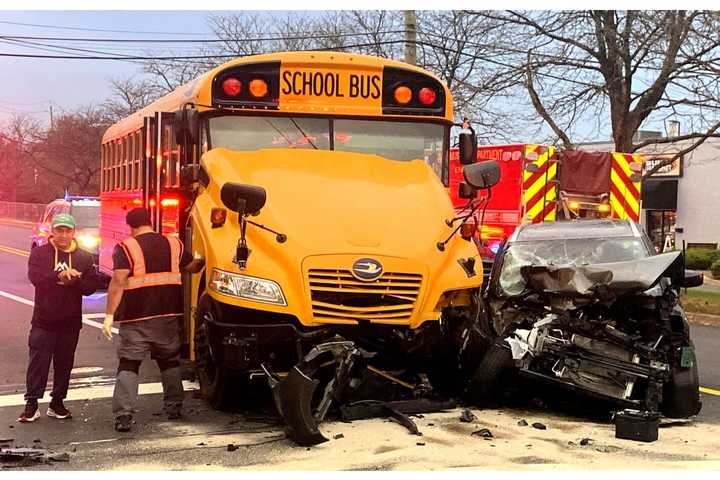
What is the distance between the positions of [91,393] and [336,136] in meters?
3.18

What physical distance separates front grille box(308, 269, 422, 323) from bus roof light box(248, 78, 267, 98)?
82.9 inches

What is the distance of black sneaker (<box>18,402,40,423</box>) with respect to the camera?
251 inches

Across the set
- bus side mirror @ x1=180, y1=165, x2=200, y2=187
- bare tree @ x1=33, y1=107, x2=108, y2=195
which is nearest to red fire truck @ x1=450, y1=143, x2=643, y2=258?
bus side mirror @ x1=180, y1=165, x2=200, y2=187

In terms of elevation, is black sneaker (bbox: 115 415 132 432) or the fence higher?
the fence

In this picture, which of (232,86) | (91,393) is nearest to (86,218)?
(91,393)

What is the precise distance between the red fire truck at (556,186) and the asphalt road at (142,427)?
391 centimetres

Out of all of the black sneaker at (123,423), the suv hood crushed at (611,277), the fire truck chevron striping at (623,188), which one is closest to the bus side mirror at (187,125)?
the black sneaker at (123,423)

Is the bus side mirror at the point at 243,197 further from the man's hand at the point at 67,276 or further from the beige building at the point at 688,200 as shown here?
the beige building at the point at 688,200

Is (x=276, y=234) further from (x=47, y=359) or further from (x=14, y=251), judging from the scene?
(x=14, y=251)

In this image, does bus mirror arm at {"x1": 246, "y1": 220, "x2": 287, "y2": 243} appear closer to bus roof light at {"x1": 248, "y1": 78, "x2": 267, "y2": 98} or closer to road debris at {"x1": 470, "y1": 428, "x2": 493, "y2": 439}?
bus roof light at {"x1": 248, "y1": 78, "x2": 267, "y2": 98}

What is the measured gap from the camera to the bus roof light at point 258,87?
7.18 metres

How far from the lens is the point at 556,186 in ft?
41.9

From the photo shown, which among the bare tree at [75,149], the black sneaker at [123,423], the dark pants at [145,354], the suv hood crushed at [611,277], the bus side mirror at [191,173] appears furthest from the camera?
the bare tree at [75,149]

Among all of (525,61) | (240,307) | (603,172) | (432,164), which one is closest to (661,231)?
(525,61)
